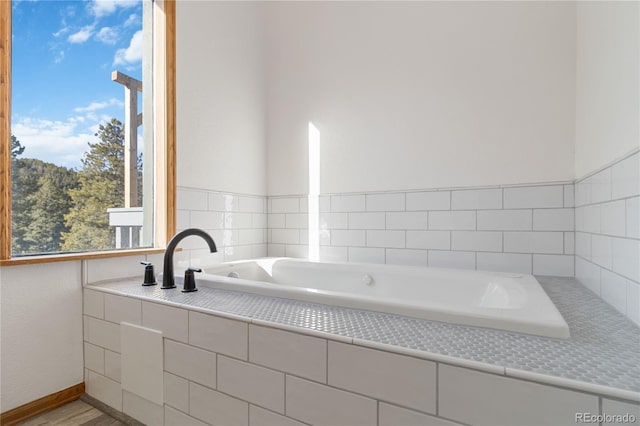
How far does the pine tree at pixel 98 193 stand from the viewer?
1671mm

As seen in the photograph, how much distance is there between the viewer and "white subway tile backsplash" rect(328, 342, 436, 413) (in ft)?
2.51

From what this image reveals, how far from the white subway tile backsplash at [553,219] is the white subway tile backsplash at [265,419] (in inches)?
64.1

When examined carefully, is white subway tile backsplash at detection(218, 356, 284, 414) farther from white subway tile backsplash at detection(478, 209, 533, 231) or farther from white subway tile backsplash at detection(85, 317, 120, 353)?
white subway tile backsplash at detection(478, 209, 533, 231)

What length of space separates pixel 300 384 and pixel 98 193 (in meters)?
1.54

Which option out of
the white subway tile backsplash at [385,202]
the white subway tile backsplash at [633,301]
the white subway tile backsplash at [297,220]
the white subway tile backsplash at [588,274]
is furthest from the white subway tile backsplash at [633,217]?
the white subway tile backsplash at [297,220]

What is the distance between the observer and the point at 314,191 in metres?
2.49

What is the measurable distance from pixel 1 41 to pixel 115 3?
70 cm

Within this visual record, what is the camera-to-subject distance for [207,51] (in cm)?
222

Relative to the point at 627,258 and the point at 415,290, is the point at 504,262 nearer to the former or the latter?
the point at 415,290

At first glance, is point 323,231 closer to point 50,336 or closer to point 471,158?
point 471,158

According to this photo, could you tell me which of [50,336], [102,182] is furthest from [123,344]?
[102,182]

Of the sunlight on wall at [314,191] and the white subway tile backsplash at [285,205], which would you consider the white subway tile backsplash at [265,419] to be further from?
the white subway tile backsplash at [285,205]

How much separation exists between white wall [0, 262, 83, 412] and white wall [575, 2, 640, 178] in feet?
7.47

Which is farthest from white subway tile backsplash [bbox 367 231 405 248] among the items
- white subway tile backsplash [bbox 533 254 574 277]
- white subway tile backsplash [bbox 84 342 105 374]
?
white subway tile backsplash [bbox 84 342 105 374]
